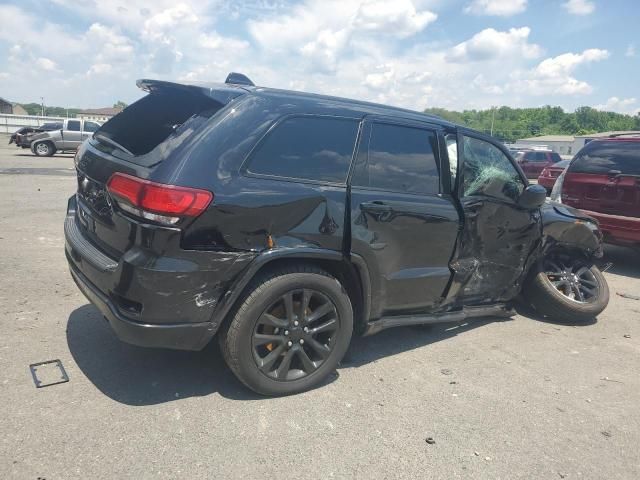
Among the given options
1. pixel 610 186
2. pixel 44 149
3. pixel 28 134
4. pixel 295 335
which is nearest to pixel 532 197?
pixel 295 335

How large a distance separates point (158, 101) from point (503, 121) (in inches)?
5217

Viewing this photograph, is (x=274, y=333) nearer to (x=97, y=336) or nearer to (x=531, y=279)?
(x=97, y=336)

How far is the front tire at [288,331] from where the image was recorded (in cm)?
294

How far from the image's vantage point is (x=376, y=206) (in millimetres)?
3303

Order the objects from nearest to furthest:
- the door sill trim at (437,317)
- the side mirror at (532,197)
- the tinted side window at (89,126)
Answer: the door sill trim at (437,317)
the side mirror at (532,197)
the tinted side window at (89,126)

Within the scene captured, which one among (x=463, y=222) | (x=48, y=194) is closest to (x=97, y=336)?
(x=463, y=222)

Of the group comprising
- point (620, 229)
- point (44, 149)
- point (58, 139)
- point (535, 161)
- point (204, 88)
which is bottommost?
point (44, 149)

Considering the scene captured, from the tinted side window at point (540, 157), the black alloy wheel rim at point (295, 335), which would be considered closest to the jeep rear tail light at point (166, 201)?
the black alloy wheel rim at point (295, 335)

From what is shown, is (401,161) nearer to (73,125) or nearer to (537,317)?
(537,317)

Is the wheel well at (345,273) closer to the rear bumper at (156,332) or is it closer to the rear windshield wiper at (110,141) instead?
the rear bumper at (156,332)

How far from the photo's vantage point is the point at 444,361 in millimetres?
3873

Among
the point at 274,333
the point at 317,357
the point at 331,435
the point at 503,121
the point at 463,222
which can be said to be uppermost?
the point at 503,121

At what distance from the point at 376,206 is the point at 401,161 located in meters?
0.46

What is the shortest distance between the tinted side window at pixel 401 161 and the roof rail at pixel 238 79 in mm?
952
